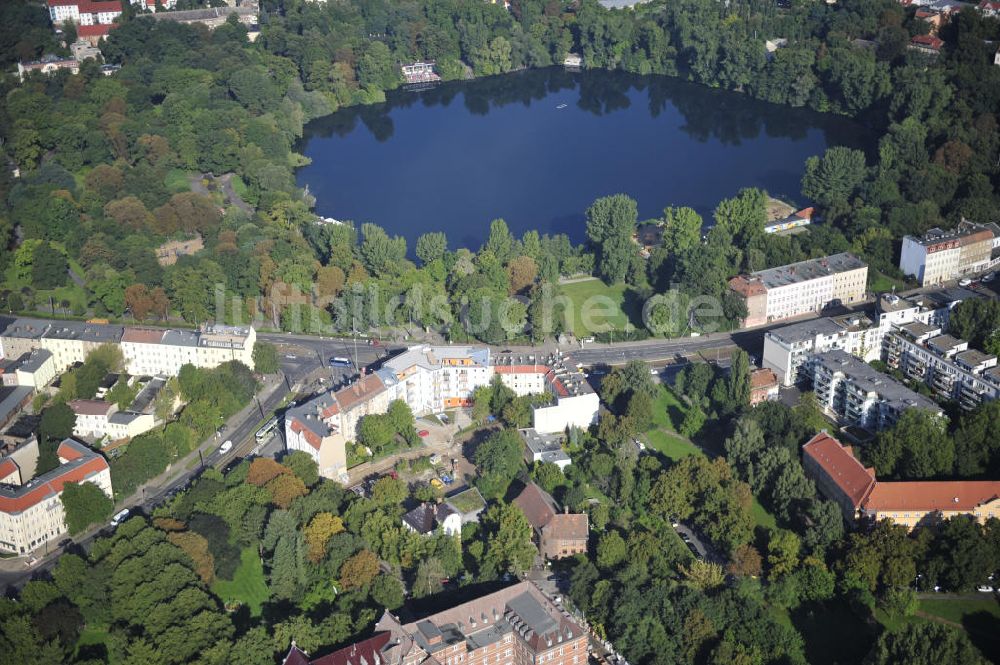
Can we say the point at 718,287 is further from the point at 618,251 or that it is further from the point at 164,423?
the point at 164,423

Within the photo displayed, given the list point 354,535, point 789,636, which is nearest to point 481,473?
point 354,535

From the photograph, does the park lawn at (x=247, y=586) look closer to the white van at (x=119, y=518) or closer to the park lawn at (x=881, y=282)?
the white van at (x=119, y=518)

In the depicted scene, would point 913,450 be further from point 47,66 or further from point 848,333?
point 47,66

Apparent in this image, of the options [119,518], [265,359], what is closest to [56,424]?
[119,518]

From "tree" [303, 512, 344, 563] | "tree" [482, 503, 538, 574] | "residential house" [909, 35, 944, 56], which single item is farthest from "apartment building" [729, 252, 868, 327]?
"residential house" [909, 35, 944, 56]

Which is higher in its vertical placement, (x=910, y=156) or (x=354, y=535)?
(x=910, y=156)

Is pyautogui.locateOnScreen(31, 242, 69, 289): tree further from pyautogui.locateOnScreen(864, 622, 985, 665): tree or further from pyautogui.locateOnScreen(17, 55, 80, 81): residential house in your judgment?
pyautogui.locateOnScreen(864, 622, 985, 665): tree
